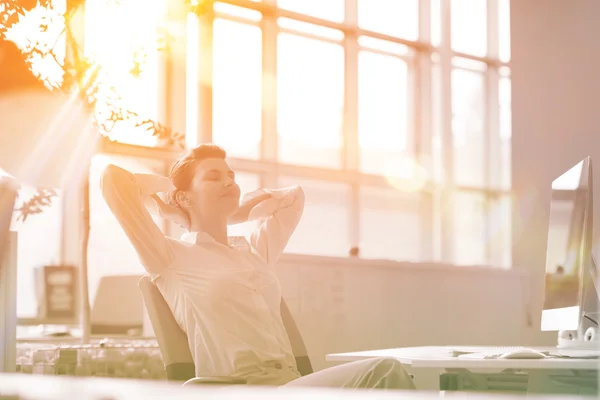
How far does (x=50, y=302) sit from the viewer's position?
5.66m

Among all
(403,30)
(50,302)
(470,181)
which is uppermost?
(403,30)

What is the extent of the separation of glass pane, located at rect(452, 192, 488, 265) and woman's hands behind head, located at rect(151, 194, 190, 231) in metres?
5.66

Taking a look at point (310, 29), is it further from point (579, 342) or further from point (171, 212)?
point (579, 342)

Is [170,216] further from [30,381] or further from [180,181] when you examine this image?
[30,381]

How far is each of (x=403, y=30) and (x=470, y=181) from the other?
5.00 ft

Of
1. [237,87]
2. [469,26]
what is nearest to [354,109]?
[237,87]

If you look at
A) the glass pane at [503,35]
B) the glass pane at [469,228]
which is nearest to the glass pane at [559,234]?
the glass pane at [469,228]

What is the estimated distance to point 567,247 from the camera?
2520mm

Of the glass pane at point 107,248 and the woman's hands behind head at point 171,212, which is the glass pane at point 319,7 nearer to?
the glass pane at point 107,248

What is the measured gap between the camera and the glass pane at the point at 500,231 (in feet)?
26.9

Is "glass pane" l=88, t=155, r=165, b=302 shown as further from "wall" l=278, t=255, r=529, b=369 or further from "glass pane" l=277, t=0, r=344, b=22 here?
"glass pane" l=277, t=0, r=344, b=22

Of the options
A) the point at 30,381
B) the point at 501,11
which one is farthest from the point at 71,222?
the point at 30,381

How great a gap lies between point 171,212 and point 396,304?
282 cm

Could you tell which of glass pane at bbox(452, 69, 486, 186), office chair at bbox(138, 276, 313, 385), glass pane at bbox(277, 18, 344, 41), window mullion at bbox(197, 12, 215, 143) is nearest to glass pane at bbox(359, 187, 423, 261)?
glass pane at bbox(452, 69, 486, 186)
